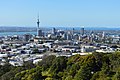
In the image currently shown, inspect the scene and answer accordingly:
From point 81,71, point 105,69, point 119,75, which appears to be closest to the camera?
point 119,75

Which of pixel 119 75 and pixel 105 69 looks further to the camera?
pixel 105 69

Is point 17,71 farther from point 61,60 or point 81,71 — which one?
point 81,71

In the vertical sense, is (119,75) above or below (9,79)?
above

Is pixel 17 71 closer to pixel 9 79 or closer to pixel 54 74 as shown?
pixel 9 79

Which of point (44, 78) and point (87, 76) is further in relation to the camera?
point (44, 78)

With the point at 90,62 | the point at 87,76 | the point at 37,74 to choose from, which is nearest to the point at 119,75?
the point at 87,76

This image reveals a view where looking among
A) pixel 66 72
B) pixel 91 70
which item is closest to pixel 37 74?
pixel 66 72

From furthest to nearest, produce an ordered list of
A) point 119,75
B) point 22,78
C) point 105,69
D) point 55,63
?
point 55,63 → point 22,78 → point 105,69 → point 119,75

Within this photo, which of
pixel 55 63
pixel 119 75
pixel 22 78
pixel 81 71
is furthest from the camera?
pixel 55 63

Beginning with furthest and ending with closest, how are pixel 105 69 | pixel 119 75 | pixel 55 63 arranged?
pixel 55 63, pixel 105 69, pixel 119 75
